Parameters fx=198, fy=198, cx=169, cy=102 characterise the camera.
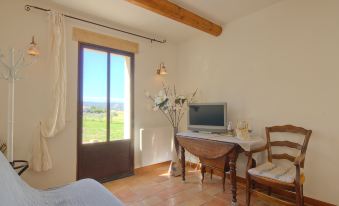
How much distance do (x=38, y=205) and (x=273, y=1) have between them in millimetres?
3186

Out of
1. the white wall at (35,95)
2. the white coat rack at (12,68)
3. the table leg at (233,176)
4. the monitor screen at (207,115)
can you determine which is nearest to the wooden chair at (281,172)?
the table leg at (233,176)

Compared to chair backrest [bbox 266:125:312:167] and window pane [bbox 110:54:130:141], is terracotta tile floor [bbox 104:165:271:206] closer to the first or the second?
chair backrest [bbox 266:125:312:167]

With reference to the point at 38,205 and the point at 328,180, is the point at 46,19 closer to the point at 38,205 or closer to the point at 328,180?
the point at 38,205

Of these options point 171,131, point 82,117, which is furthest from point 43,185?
point 171,131

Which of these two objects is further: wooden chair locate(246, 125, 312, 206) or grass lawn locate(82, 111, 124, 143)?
grass lawn locate(82, 111, 124, 143)

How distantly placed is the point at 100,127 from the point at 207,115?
5.45 feet

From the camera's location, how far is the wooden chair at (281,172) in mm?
1888

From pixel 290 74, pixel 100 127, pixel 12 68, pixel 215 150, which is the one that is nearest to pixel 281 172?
pixel 215 150

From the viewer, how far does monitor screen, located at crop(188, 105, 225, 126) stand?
288cm

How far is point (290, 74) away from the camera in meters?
2.44

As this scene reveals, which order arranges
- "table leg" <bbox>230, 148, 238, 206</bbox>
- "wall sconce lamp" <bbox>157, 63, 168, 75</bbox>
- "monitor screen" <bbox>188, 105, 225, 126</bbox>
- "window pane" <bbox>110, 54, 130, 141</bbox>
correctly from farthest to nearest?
"wall sconce lamp" <bbox>157, 63, 168, 75</bbox>, "window pane" <bbox>110, 54, 130, 141</bbox>, "monitor screen" <bbox>188, 105, 225, 126</bbox>, "table leg" <bbox>230, 148, 238, 206</bbox>

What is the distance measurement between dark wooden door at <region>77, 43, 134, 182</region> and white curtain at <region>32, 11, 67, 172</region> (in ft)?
0.93

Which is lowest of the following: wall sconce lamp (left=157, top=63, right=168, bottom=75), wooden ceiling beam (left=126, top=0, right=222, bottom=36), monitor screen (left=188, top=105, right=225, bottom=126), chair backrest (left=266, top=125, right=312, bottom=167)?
chair backrest (left=266, top=125, right=312, bottom=167)

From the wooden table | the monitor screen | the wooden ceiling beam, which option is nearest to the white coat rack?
the wooden ceiling beam
